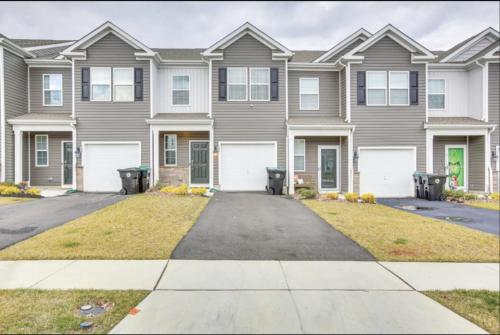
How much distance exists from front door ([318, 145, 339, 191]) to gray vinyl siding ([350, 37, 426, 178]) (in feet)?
4.30

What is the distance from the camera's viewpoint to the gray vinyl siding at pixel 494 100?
571 inches

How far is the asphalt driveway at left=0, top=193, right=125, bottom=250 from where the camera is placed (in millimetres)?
6699

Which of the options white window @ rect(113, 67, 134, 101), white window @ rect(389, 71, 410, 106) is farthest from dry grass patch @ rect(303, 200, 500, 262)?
white window @ rect(113, 67, 134, 101)

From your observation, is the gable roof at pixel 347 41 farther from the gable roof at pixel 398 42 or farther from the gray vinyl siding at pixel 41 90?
the gray vinyl siding at pixel 41 90

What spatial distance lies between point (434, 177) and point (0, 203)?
52.8 ft

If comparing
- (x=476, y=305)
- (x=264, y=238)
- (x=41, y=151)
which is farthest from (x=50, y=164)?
(x=476, y=305)

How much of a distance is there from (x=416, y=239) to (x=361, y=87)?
9972 mm

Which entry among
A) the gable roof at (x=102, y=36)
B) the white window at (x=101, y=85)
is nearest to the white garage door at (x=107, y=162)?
the white window at (x=101, y=85)

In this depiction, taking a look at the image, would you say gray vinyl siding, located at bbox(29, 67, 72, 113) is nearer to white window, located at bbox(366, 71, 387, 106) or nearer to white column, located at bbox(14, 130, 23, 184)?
white column, located at bbox(14, 130, 23, 184)

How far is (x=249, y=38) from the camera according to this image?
14.4 m

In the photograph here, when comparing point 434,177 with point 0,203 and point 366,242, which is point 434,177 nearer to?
point 366,242

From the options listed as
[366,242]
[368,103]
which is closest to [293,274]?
[366,242]

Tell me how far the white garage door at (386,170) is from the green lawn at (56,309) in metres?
12.6

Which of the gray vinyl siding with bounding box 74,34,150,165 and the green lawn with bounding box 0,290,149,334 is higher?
the gray vinyl siding with bounding box 74,34,150,165
